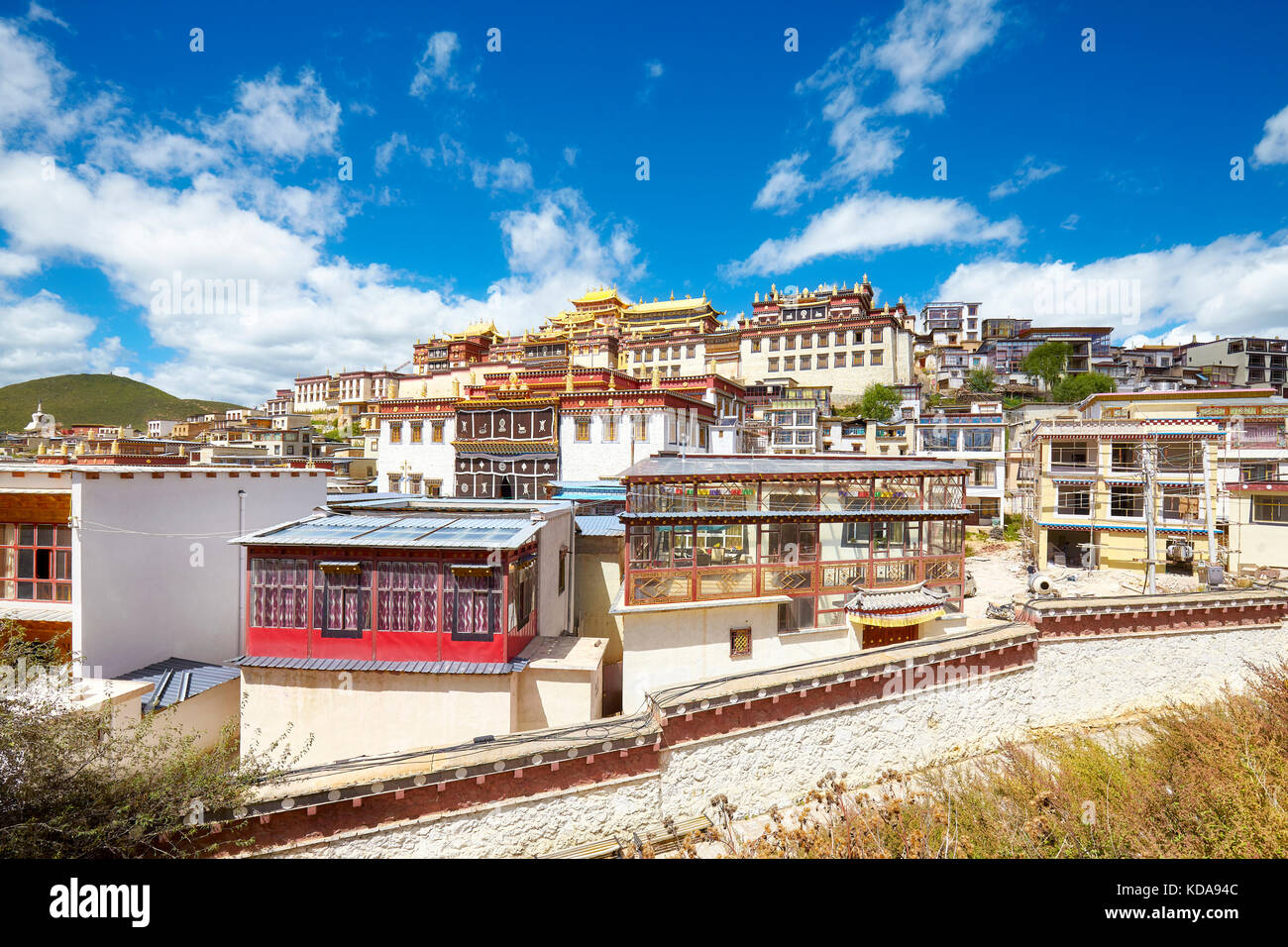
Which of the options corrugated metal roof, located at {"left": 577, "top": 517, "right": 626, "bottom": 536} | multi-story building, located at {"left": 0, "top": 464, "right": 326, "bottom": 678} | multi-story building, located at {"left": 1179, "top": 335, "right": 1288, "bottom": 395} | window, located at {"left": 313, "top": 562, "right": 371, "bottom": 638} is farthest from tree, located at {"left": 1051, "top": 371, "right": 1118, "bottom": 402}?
multi-story building, located at {"left": 0, "top": 464, "right": 326, "bottom": 678}

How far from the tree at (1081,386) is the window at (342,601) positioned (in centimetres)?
6007

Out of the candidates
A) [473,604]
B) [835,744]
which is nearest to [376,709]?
[473,604]

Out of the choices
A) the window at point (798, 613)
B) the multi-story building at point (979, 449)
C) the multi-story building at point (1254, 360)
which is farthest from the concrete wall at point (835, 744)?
the multi-story building at point (1254, 360)

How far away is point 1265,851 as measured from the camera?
8031mm

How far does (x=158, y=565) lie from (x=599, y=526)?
1132 centimetres

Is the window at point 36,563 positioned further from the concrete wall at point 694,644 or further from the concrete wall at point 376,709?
the concrete wall at point 694,644

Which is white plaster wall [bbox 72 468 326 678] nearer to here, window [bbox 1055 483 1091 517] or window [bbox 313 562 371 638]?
window [bbox 313 562 371 638]

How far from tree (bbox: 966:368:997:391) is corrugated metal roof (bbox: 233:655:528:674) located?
58617 mm

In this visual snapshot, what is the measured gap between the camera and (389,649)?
11445 millimetres

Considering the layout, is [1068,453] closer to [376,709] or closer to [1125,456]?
[1125,456]

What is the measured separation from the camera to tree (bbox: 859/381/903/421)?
1916 inches

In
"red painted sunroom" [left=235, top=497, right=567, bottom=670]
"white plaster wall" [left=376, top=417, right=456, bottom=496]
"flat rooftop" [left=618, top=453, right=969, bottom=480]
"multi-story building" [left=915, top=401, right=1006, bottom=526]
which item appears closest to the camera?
"red painted sunroom" [left=235, top=497, right=567, bottom=670]
